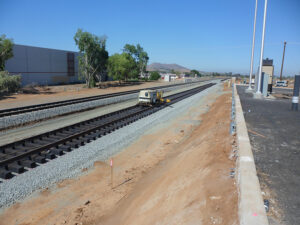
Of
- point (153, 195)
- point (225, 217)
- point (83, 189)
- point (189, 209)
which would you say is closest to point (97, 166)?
point (83, 189)

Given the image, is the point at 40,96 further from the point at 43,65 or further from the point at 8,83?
the point at 43,65

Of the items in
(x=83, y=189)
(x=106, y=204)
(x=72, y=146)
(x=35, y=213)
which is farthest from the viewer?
(x=72, y=146)

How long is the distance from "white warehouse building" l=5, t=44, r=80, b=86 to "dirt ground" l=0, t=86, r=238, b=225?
47799 millimetres

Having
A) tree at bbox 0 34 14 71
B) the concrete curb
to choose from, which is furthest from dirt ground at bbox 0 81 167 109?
the concrete curb

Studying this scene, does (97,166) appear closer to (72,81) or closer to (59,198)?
(59,198)

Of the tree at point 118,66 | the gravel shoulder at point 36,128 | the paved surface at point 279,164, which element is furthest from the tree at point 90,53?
the paved surface at point 279,164

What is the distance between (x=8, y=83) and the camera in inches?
1364

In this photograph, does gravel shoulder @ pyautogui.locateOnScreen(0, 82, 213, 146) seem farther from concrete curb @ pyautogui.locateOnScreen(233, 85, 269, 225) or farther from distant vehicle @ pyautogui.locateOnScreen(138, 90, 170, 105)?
concrete curb @ pyautogui.locateOnScreen(233, 85, 269, 225)

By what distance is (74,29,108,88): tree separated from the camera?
51.8 metres

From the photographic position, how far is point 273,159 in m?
6.59

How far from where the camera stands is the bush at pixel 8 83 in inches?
1333

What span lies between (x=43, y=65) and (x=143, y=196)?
56951 millimetres

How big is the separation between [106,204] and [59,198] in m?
1.70

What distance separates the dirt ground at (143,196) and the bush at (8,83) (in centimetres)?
3259
